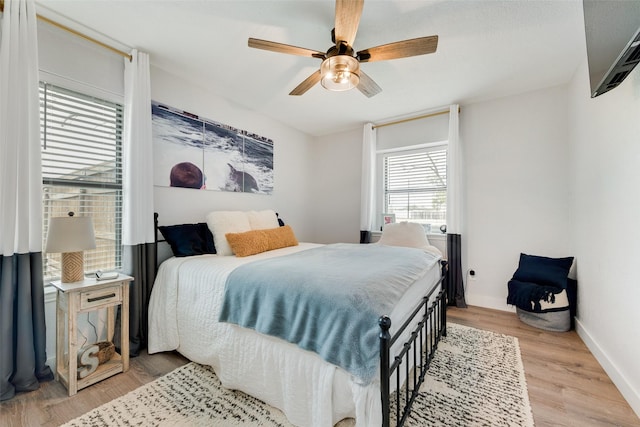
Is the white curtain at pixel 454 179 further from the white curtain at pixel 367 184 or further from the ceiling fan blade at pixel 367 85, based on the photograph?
the ceiling fan blade at pixel 367 85

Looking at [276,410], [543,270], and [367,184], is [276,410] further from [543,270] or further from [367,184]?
[367,184]

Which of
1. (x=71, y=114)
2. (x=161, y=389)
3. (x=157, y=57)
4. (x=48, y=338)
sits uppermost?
(x=157, y=57)

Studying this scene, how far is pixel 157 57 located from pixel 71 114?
2.83 ft

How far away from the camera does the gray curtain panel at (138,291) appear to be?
7.06 feet

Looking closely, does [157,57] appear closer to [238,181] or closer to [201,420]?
[238,181]

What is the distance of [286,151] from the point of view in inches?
163

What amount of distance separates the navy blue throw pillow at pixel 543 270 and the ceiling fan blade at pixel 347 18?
2.97 m

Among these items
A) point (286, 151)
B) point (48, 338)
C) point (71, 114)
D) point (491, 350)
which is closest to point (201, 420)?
point (48, 338)

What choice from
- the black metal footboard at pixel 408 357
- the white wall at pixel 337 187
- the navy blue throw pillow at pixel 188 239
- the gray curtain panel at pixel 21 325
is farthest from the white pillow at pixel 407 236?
the gray curtain panel at pixel 21 325

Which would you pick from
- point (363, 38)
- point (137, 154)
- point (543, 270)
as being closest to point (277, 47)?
point (363, 38)

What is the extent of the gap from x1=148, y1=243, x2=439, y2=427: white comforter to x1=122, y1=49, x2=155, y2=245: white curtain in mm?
405

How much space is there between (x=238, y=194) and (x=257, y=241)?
1023mm

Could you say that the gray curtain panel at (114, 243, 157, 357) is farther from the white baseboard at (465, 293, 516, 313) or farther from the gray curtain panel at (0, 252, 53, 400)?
A: the white baseboard at (465, 293, 516, 313)

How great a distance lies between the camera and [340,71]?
1.81 meters
